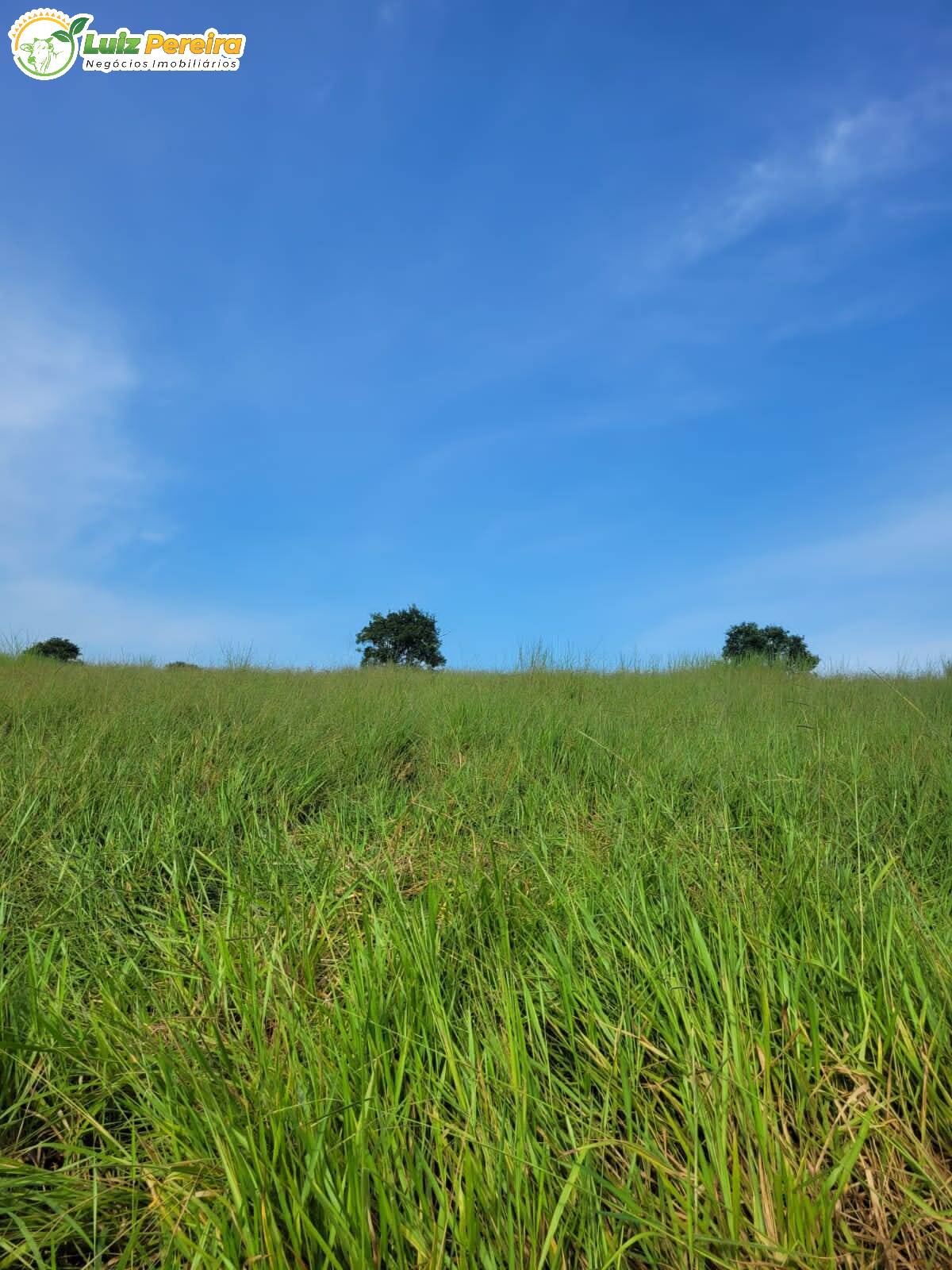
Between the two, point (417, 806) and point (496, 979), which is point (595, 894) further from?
point (417, 806)

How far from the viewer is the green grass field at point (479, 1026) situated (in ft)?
4.85

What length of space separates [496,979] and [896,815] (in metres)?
2.32

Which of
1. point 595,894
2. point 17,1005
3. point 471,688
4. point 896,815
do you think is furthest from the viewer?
point 471,688

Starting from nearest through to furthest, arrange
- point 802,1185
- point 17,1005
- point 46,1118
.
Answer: point 802,1185
point 46,1118
point 17,1005

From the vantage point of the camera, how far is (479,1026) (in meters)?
1.95

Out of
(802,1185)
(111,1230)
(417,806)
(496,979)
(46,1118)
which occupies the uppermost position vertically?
(417,806)

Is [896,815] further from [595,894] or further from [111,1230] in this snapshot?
[111,1230]

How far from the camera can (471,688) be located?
24.6 ft

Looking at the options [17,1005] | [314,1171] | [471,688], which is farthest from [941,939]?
[471,688]

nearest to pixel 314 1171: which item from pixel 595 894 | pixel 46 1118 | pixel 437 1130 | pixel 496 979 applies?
pixel 437 1130

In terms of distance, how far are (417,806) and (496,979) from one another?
5.32 feet

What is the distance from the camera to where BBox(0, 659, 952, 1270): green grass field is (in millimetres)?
1479

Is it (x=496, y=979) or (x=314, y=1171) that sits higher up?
(x=496, y=979)

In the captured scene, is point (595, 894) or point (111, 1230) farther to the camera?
point (595, 894)
